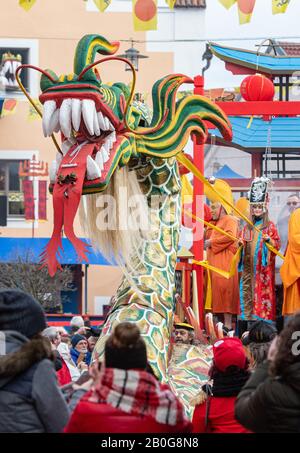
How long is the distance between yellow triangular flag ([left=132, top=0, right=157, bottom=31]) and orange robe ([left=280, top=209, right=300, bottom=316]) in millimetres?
3231

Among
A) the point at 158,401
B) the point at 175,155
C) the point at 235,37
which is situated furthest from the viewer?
the point at 235,37

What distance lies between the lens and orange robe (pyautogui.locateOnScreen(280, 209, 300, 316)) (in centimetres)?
1063

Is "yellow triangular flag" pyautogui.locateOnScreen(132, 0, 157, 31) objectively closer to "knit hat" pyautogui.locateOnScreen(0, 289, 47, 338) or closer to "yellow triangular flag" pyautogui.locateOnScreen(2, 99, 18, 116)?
"knit hat" pyautogui.locateOnScreen(0, 289, 47, 338)

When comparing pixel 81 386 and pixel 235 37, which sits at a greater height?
pixel 235 37

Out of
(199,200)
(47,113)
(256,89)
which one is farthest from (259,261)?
(47,113)

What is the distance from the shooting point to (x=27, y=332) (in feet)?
16.0

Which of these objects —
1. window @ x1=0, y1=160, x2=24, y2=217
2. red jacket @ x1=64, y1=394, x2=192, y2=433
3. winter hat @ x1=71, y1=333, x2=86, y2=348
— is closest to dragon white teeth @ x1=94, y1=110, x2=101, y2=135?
red jacket @ x1=64, y1=394, x2=192, y2=433

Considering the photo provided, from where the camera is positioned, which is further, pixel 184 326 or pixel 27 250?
pixel 27 250

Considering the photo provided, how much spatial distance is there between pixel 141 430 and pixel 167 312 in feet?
8.85

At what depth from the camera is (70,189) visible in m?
6.82

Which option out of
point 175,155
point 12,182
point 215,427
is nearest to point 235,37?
point 12,182

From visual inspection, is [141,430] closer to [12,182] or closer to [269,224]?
[269,224]

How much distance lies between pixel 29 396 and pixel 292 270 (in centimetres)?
623

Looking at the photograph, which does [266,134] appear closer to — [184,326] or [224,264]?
[224,264]
